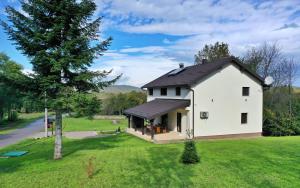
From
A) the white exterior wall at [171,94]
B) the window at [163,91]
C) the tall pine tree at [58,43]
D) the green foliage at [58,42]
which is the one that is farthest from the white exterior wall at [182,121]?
the green foliage at [58,42]

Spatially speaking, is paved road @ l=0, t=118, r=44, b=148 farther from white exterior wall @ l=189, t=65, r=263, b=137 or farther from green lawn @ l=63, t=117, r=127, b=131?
white exterior wall @ l=189, t=65, r=263, b=137

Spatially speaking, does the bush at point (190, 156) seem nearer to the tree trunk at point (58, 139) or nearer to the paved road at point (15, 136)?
the tree trunk at point (58, 139)

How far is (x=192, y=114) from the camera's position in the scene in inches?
829

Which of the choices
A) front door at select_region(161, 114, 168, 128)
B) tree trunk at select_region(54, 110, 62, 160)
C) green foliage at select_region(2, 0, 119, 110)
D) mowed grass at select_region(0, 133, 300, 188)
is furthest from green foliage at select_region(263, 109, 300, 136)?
tree trunk at select_region(54, 110, 62, 160)

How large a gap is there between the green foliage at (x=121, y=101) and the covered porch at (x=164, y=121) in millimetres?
23164

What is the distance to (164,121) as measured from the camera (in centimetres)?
2655

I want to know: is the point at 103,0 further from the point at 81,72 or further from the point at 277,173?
the point at 277,173

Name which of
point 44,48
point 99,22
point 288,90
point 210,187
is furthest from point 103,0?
point 288,90

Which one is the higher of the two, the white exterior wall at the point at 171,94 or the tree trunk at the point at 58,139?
the white exterior wall at the point at 171,94

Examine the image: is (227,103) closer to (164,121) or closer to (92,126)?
(164,121)

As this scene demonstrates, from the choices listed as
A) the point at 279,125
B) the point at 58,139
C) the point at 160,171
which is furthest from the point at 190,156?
the point at 279,125

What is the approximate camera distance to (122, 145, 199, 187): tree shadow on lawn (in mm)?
9352

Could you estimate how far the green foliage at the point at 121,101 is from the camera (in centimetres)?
5188

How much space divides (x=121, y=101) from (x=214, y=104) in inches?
1395
